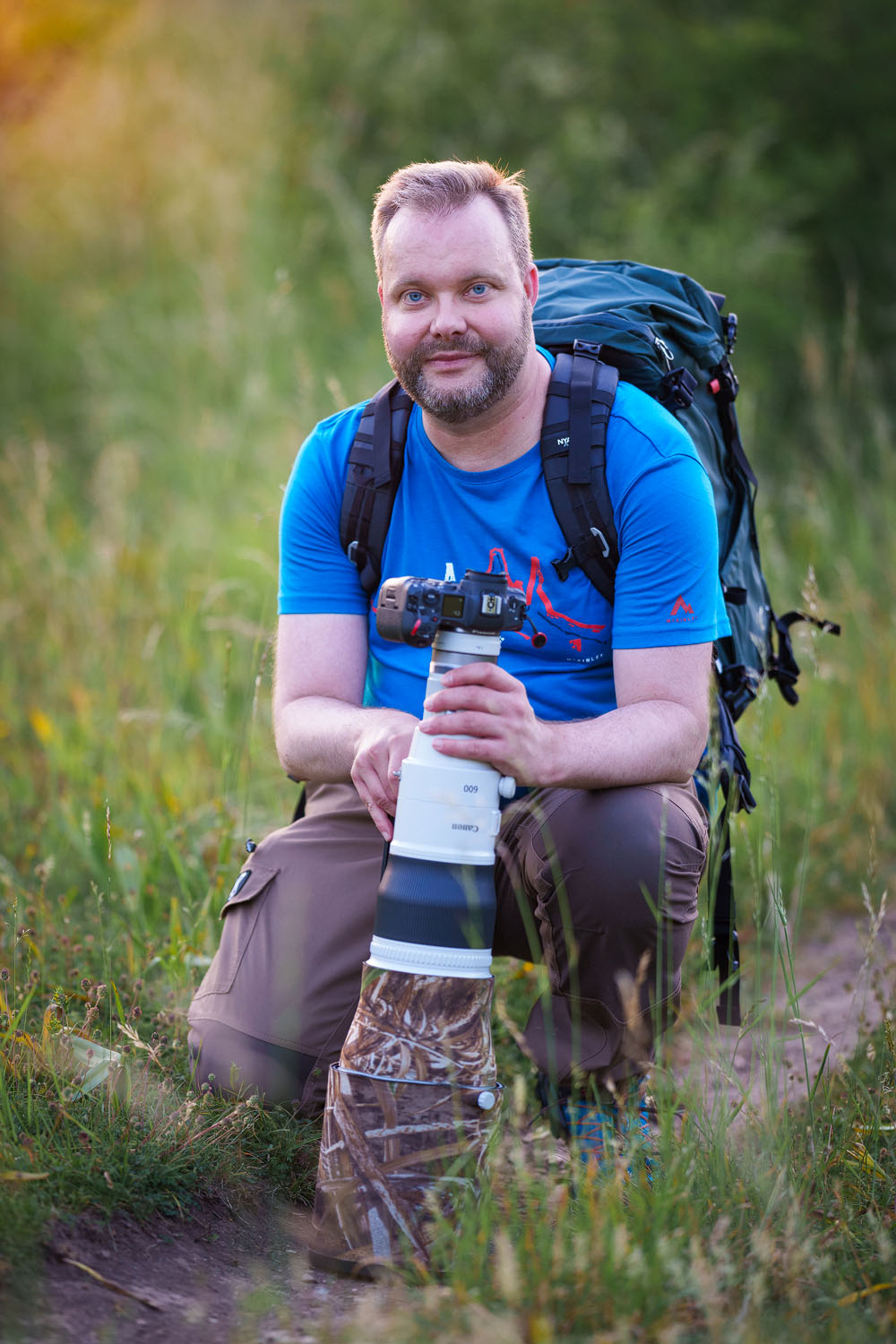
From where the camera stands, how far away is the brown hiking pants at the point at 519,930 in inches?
93.4

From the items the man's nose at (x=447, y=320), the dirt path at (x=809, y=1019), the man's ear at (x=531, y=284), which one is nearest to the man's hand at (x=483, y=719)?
the dirt path at (x=809, y=1019)

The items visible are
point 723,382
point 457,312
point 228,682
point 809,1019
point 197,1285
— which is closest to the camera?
point 197,1285

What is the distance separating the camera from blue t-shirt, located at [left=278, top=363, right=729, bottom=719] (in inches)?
97.6

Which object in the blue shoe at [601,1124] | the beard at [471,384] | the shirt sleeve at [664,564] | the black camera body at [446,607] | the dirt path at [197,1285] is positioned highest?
the beard at [471,384]

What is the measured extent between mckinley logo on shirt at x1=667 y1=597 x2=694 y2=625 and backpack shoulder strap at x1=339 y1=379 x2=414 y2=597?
0.66m

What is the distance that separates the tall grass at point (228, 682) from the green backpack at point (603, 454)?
0.37ft

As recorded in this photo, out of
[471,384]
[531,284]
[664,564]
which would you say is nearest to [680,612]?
[664,564]

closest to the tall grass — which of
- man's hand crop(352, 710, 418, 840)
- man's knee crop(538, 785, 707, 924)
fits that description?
man's knee crop(538, 785, 707, 924)

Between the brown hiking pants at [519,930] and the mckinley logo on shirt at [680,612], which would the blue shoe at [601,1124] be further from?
the mckinley logo on shirt at [680,612]

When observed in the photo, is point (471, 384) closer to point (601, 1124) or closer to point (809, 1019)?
point (601, 1124)

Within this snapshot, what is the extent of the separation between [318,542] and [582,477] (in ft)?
2.06

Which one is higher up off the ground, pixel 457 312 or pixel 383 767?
pixel 457 312

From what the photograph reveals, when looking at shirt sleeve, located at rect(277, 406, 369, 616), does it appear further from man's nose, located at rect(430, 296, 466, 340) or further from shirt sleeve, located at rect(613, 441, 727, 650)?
shirt sleeve, located at rect(613, 441, 727, 650)

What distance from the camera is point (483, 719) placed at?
6.59 feet
